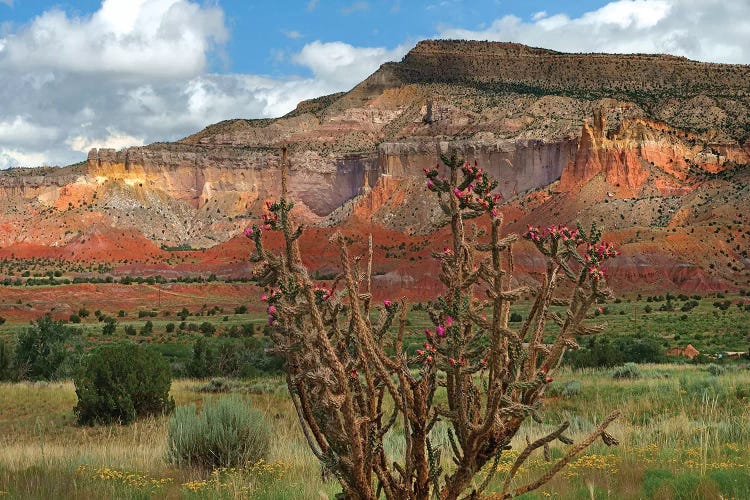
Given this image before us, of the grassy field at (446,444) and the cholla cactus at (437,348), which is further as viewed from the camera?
the grassy field at (446,444)

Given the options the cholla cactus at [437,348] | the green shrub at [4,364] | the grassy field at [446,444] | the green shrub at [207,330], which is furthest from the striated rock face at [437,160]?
the cholla cactus at [437,348]

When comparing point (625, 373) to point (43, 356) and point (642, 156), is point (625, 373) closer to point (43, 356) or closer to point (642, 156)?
point (43, 356)

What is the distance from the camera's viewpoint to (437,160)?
122m

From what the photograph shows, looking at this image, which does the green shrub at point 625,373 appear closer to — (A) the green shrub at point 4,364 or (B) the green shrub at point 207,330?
(A) the green shrub at point 4,364

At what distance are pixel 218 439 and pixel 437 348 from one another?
596 centimetres

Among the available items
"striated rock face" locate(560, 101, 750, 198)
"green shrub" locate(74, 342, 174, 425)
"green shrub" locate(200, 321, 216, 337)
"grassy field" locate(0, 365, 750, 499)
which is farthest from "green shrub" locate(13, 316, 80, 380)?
"striated rock face" locate(560, 101, 750, 198)

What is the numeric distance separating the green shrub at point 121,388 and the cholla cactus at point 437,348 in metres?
11.0

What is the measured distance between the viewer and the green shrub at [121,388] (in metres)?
13.4

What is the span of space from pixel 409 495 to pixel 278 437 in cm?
687

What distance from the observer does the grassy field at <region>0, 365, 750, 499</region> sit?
230 inches

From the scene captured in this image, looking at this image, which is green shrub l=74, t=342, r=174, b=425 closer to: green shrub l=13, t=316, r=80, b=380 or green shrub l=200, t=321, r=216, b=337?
green shrub l=13, t=316, r=80, b=380

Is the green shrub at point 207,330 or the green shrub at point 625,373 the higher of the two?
the green shrub at point 625,373

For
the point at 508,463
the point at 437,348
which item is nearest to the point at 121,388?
the point at 508,463

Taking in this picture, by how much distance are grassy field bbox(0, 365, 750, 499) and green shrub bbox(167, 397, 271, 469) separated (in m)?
0.21
